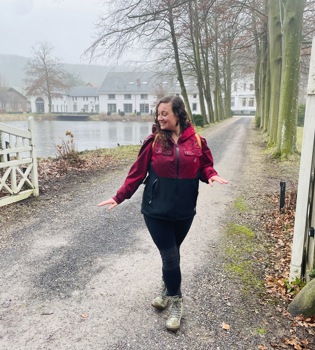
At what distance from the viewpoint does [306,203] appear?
3.45 m

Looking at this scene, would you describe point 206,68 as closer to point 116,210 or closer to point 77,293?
point 116,210

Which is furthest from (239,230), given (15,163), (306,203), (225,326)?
(15,163)

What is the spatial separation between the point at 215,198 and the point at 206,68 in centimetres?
2453

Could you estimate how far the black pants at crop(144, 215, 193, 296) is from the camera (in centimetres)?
285

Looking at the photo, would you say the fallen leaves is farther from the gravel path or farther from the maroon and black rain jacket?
the maroon and black rain jacket

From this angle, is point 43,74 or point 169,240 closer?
point 169,240

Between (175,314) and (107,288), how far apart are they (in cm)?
87

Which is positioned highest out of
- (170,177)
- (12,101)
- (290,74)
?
(12,101)

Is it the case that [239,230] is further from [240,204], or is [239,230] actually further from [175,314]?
[175,314]

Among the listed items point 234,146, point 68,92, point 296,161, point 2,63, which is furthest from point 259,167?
point 2,63

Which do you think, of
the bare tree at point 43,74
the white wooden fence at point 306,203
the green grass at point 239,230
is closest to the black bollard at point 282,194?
the green grass at point 239,230

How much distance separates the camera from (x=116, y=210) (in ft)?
20.5

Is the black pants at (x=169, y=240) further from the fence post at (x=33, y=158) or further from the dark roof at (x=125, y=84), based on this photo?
the dark roof at (x=125, y=84)

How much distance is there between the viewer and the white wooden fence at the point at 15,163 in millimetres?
6047
